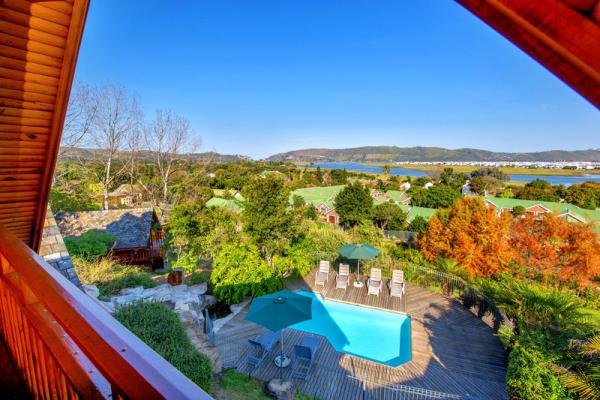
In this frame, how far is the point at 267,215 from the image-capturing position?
11.2m

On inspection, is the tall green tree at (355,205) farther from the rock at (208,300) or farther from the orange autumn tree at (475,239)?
the rock at (208,300)

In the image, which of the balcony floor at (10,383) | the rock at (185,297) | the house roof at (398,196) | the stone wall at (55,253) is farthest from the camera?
the house roof at (398,196)

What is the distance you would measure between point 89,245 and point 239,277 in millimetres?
8128

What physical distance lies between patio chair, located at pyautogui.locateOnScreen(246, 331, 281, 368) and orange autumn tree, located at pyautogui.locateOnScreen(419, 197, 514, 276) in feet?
33.5

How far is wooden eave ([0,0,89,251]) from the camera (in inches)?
86.2

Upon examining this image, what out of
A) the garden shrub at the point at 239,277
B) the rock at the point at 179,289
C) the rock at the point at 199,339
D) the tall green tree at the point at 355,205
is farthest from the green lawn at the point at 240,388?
the tall green tree at the point at 355,205

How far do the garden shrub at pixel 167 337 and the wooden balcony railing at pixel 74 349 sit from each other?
3691 mm

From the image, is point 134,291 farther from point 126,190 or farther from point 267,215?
point 126,190

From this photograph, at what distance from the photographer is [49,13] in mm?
2199

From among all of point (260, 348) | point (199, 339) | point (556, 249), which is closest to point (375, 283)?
point (260, 348)

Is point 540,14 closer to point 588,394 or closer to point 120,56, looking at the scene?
point 588,394

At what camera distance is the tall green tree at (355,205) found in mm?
29984

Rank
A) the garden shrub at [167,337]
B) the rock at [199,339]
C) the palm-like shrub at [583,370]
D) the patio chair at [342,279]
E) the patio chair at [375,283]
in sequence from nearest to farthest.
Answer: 1. the palm-like shrub at [583,370]
2. the garden shrub at [167,337]
3. the rock at [199,339]
4. the patio chair at [375,283]
5. the patio chair at [342,279]

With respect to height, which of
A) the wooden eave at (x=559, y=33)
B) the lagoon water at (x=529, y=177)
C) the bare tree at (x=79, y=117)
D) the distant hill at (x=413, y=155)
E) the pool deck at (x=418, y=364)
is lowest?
the pool deck at (x=418, y=364)
